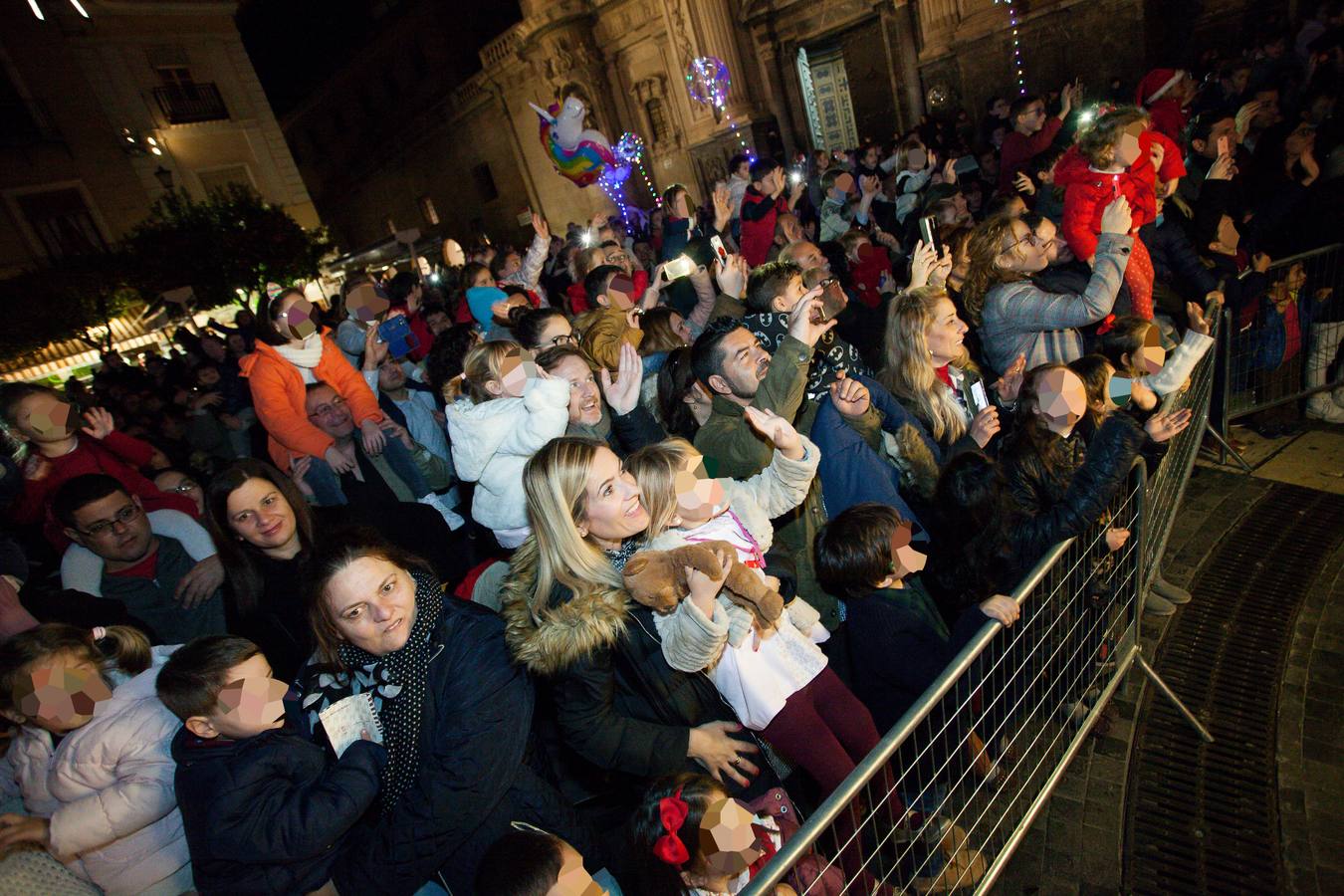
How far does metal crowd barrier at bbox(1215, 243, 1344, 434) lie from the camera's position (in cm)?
452

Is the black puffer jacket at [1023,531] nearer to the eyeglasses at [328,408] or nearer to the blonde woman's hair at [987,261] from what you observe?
the blonde woman's hair at [987,261]

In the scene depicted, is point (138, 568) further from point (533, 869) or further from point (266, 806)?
point (533, 869)

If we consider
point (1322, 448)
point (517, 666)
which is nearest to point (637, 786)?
point (517, 666)

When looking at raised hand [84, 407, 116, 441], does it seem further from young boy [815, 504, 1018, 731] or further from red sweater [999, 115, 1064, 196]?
red sweater [999, 115, 1064, 196]

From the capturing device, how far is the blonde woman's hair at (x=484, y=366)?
3195mm

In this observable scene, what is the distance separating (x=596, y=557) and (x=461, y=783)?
732 mm

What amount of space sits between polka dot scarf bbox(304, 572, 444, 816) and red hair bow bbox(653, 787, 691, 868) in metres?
0.78

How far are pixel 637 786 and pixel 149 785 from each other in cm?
158

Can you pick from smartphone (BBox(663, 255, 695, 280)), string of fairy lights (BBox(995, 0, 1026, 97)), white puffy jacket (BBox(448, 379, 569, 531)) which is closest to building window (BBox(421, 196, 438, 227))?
string of fairy lights (BBox(995, 0, 1026, 97))

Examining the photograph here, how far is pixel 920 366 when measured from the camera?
331cm

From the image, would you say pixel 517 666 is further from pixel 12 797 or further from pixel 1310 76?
pixel 1310 76

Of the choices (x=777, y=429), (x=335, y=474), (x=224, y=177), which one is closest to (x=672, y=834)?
(x=777, y=429)

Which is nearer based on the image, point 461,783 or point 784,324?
point 461,783

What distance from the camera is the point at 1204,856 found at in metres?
2.50
